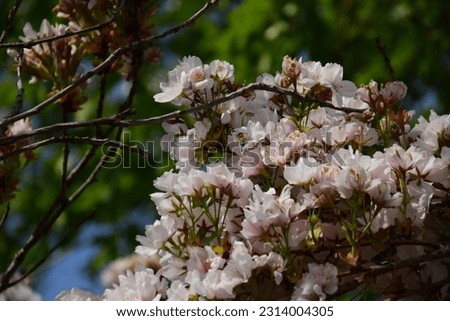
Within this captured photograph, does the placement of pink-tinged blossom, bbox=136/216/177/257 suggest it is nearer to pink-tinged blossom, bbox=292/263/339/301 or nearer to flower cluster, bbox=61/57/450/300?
flower cluster, bbox=61/57/450/300

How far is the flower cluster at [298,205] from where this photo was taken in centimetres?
131

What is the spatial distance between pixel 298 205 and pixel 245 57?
2293mm

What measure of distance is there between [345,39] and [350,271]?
283 cm

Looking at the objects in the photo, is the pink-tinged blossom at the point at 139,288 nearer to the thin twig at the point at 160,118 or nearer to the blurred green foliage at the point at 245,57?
the thin twig at the point at 160,118

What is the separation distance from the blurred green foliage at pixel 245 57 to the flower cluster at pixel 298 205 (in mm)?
1916

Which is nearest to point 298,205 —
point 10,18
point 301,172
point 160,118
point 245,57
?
point 301,172

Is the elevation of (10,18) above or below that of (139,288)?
above

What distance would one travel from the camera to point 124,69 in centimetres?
236

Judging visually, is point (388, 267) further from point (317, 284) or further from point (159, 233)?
point (159, 233)

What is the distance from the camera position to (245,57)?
3.57 m

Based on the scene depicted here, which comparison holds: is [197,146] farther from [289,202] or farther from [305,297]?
[305,297]

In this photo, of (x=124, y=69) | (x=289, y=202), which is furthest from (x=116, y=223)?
(x=289, y=202)

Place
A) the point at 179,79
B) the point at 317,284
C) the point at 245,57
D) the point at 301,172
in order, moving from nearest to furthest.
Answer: the point at 317,284
the point at 301,172
the point at 179,79
the point at 245,57

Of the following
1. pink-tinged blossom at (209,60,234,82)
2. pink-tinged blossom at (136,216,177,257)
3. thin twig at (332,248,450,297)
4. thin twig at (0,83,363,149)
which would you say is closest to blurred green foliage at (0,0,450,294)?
pink-tinged blossom at (209,60,234,82)
